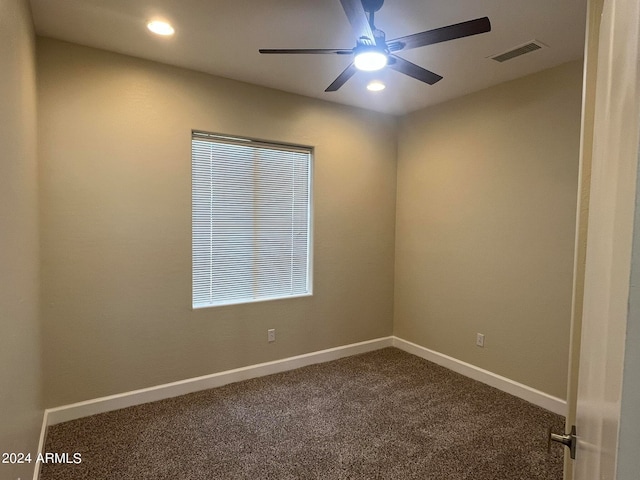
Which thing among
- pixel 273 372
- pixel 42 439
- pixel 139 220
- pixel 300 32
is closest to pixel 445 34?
pixel 300 32

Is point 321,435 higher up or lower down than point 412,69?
lower down

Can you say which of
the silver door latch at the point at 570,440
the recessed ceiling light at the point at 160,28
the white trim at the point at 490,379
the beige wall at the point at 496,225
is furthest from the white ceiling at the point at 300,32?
the white trim at the point at 490,379

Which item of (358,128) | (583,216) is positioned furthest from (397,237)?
(583,216)

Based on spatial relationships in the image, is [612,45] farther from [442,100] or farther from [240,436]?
[442,100]

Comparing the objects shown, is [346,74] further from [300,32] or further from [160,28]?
[160,28]

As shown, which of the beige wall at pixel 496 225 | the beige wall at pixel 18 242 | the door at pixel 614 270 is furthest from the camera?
the beige wall at pixel 496 225

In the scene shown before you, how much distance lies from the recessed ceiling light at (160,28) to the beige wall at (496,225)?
101 inches

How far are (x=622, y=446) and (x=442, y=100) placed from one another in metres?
3.71

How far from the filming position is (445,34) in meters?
1.85

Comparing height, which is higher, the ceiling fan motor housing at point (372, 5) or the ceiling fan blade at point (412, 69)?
the ceiling fan motor housing at point (372, 5)

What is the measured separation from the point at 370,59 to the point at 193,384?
2795mm

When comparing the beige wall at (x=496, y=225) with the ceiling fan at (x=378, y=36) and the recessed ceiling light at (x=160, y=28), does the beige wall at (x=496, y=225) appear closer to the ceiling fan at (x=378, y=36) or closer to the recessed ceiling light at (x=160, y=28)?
the ceiling fan at (x=378, y=36)

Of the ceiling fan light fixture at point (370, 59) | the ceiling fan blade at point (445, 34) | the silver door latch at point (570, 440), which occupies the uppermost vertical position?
the ceiling fan blade at point (445, 34)

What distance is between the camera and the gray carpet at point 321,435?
2.15 m
